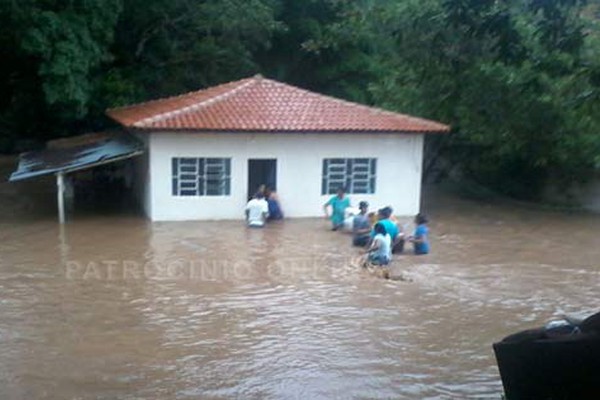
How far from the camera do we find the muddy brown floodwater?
909 centimetres

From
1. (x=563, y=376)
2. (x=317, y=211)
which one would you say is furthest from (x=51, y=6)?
(x=563, y=376)

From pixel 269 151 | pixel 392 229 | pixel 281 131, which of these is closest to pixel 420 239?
pixel 392 229

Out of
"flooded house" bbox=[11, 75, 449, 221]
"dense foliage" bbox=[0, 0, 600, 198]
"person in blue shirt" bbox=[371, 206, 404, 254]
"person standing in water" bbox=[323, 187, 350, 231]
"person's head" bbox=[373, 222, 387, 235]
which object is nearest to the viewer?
"person's head" bbox=[373, 222, 387, 235]

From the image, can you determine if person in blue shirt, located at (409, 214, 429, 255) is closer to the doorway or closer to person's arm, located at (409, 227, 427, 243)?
person's arm, located at (409, 227, 427, 243)

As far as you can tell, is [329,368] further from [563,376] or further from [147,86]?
[147,86]

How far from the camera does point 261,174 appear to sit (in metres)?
22.6

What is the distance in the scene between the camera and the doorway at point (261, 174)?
837 inches

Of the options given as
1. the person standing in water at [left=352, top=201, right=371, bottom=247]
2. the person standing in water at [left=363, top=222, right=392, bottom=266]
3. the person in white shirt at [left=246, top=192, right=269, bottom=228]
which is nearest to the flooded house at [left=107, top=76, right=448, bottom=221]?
the person in white shirt at [left=246, top=192, right=269, bottom=228]

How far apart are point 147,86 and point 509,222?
14298 mm

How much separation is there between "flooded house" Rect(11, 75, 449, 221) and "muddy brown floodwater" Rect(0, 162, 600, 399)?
1.13 metres

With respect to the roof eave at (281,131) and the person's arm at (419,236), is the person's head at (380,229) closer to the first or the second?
the person's arm at (419,236)

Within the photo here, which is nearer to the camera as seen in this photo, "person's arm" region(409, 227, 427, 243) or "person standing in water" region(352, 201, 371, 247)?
"person's arm" region(409, 227, 427, 243)

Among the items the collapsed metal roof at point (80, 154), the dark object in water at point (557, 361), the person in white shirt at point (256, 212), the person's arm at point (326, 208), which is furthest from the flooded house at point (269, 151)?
the dark object in water at point (557, 361)

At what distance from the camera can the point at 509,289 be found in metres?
13.8
